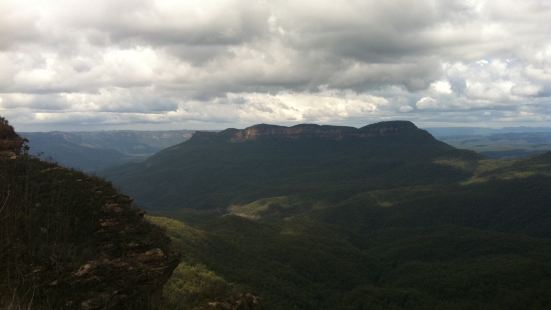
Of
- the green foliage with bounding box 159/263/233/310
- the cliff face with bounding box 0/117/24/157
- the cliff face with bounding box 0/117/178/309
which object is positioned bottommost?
the green foliage with bounding box 159/263/233/310

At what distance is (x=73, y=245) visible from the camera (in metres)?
37.9

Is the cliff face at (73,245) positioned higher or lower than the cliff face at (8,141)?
lower

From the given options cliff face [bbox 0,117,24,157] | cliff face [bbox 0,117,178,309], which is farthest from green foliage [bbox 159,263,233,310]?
cliff face [bbox 0,117,24,157]

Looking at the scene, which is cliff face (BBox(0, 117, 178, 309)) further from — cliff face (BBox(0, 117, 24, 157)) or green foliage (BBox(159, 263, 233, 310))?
cliff face (BBox(0, 117, 24, 157))

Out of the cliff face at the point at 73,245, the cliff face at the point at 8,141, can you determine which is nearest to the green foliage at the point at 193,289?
the cliff face at the point at 73,245

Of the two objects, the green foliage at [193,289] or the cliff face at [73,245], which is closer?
the cliff face at [73,245]

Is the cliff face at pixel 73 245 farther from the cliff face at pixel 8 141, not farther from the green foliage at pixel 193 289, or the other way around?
the cliff face at pixel 8 141

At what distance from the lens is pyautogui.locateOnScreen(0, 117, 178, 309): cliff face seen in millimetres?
31172

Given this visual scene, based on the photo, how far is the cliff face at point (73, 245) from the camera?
3117 cm

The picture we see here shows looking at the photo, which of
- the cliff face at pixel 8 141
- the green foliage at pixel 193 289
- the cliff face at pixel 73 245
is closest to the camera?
the cliff face at pixel 73 245

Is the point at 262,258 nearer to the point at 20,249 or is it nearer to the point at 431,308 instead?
the point at 431,308

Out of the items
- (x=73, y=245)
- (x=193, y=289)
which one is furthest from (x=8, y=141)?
(x=193, y=289)

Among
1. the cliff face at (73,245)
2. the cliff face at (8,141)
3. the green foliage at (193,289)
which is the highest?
the cliff face at (8,141)

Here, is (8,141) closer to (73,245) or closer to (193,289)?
(73,245)
